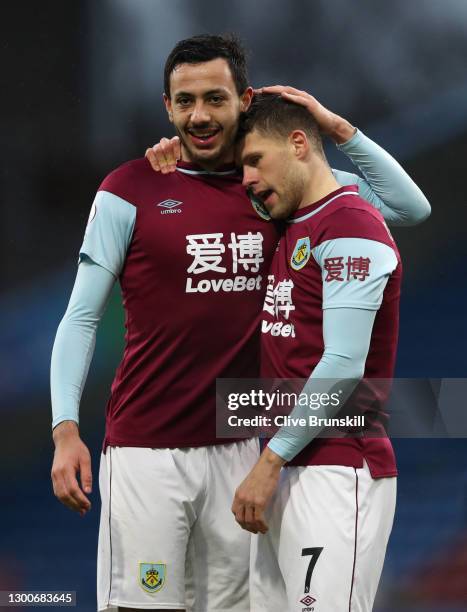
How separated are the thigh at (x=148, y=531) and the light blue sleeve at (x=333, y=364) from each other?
0.31m

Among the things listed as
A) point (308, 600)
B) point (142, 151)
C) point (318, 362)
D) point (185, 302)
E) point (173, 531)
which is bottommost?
point (308, 600)

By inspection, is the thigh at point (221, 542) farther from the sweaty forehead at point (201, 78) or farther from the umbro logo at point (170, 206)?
the sweaty forehead at point (201, 78)

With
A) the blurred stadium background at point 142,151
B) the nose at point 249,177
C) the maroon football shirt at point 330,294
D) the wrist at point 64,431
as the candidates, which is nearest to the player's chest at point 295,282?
the maroon football shirt at point 330,294

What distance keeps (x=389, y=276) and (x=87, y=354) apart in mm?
694

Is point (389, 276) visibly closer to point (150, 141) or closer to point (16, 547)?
point (150, 141)

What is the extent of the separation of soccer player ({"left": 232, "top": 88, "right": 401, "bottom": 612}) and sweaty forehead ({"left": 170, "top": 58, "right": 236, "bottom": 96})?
5.0 inches

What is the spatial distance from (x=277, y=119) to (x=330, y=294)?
46 cm

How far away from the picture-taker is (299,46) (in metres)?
3.89

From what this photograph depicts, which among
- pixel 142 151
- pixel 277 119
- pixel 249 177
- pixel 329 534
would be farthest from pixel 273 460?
pixel 142 151

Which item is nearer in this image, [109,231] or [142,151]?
[109,231]

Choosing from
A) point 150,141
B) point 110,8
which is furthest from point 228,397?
point 110,8

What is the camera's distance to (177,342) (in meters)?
2.47

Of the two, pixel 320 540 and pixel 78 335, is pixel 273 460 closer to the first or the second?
pixel 320 540

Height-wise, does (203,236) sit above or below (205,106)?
below
